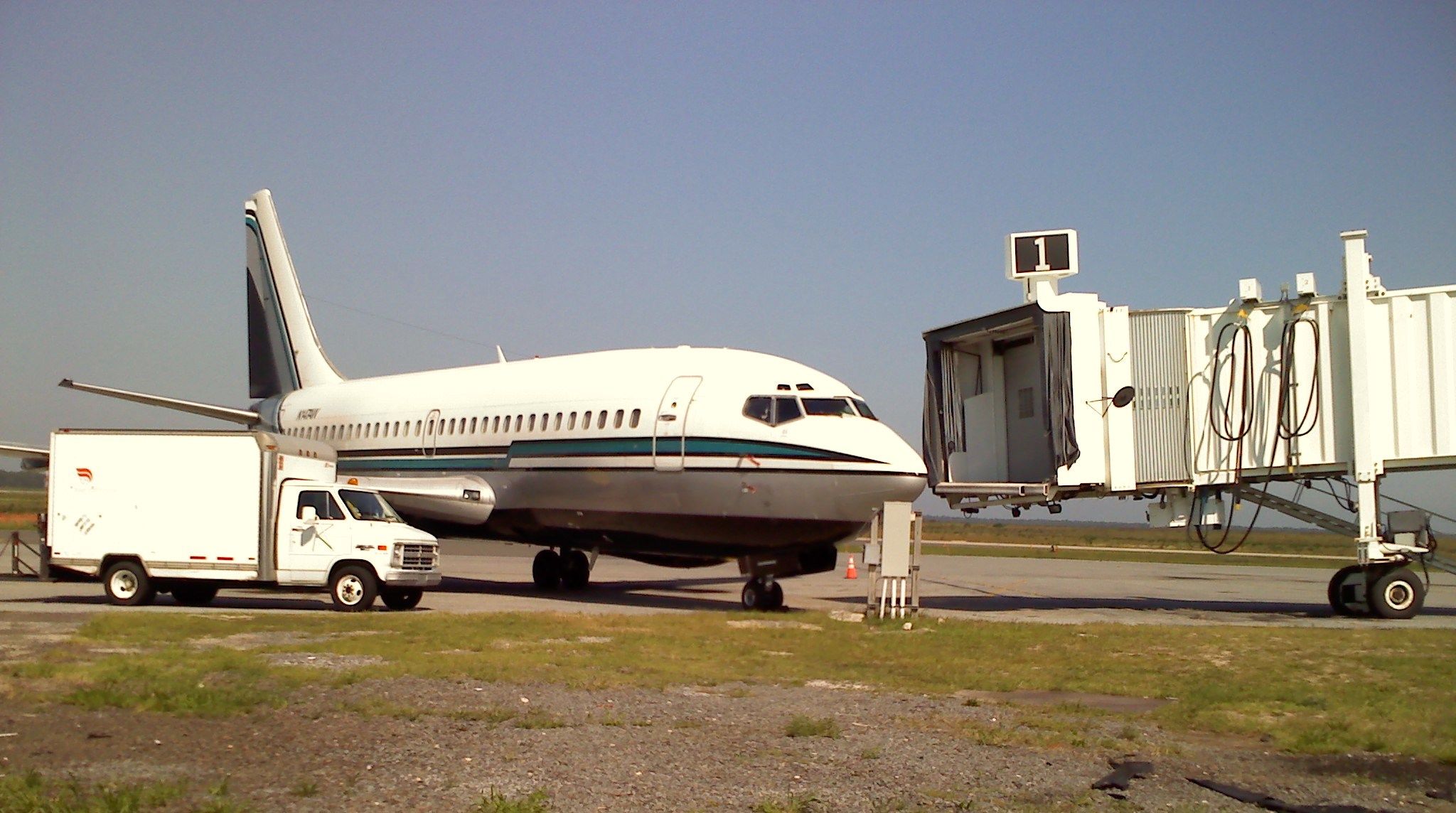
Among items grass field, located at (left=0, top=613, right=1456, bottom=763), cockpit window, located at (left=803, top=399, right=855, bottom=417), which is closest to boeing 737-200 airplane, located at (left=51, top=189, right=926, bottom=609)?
cockpit window, located at (left=803, top=399, right=855, bottom=417)

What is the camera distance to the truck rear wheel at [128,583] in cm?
1861

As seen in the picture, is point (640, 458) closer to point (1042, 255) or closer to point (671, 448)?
point (671, 448)

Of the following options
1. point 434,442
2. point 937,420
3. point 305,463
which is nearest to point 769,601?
point 937,420

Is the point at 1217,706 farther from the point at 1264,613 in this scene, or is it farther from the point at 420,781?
the point at 1264,613

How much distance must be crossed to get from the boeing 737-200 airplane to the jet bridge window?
26 mm

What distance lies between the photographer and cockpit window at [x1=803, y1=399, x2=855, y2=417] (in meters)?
19.3

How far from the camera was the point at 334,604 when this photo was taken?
18500 millimetres

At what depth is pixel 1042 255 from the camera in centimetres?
2000

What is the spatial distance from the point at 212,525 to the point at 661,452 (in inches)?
261

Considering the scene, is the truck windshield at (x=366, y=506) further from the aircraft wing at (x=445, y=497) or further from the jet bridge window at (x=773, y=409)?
the jet bridge window at (x=773, y=409)

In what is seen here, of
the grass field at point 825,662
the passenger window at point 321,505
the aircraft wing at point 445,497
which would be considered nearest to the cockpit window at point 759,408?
the grass field at point 825,662

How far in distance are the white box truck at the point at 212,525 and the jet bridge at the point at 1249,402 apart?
9311 millimetres

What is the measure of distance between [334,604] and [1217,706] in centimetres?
1266

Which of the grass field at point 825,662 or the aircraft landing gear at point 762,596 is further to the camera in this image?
the aircraft landing gear at point 762,596
